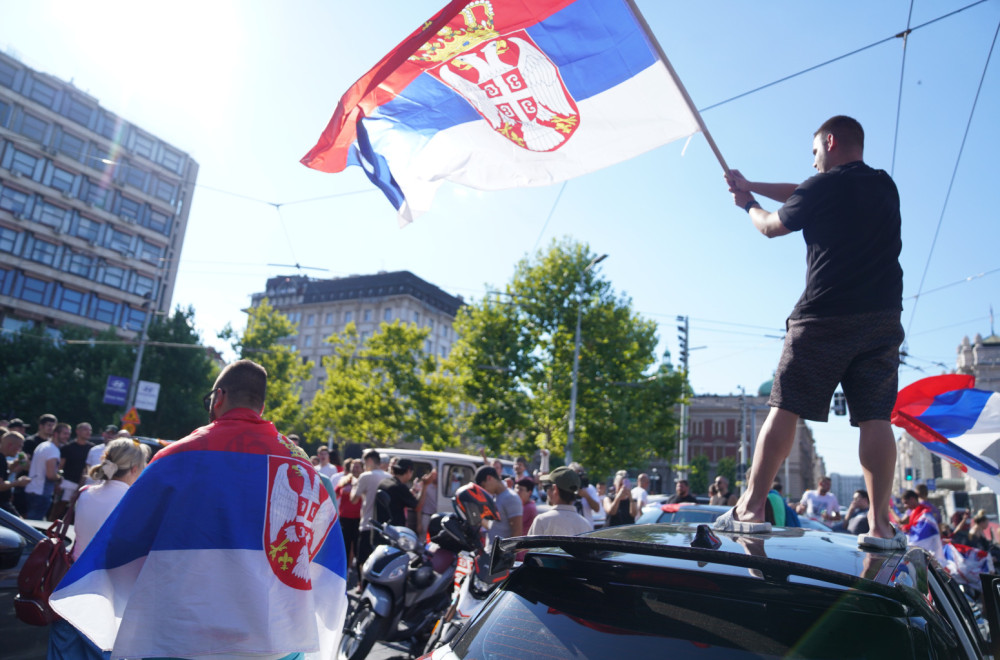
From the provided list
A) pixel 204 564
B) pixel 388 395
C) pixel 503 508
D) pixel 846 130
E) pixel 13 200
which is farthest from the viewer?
pixel 13 200

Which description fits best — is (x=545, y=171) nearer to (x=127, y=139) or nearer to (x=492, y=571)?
(x=492, y=571)

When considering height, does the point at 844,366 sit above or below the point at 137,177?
below

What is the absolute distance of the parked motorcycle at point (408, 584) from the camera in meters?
5.33

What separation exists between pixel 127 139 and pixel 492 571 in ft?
197

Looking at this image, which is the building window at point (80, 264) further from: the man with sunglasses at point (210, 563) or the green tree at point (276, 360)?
the man with sunglasses at point (210, 563)

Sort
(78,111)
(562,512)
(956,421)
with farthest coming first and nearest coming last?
(78,111)
(956,421)
(562,512)

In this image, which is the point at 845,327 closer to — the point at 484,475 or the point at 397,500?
the point at 484,475

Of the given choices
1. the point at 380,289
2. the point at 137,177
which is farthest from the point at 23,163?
the point at 380,289

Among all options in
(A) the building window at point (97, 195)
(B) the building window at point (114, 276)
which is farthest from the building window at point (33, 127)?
(B) the building window at point (114, 276)

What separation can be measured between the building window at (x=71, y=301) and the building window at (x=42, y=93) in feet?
43.3

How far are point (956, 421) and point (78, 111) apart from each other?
58.9m

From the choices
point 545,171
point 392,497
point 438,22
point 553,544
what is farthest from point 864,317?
point 392,497

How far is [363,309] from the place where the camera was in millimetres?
78938

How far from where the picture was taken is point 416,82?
4.13 m
